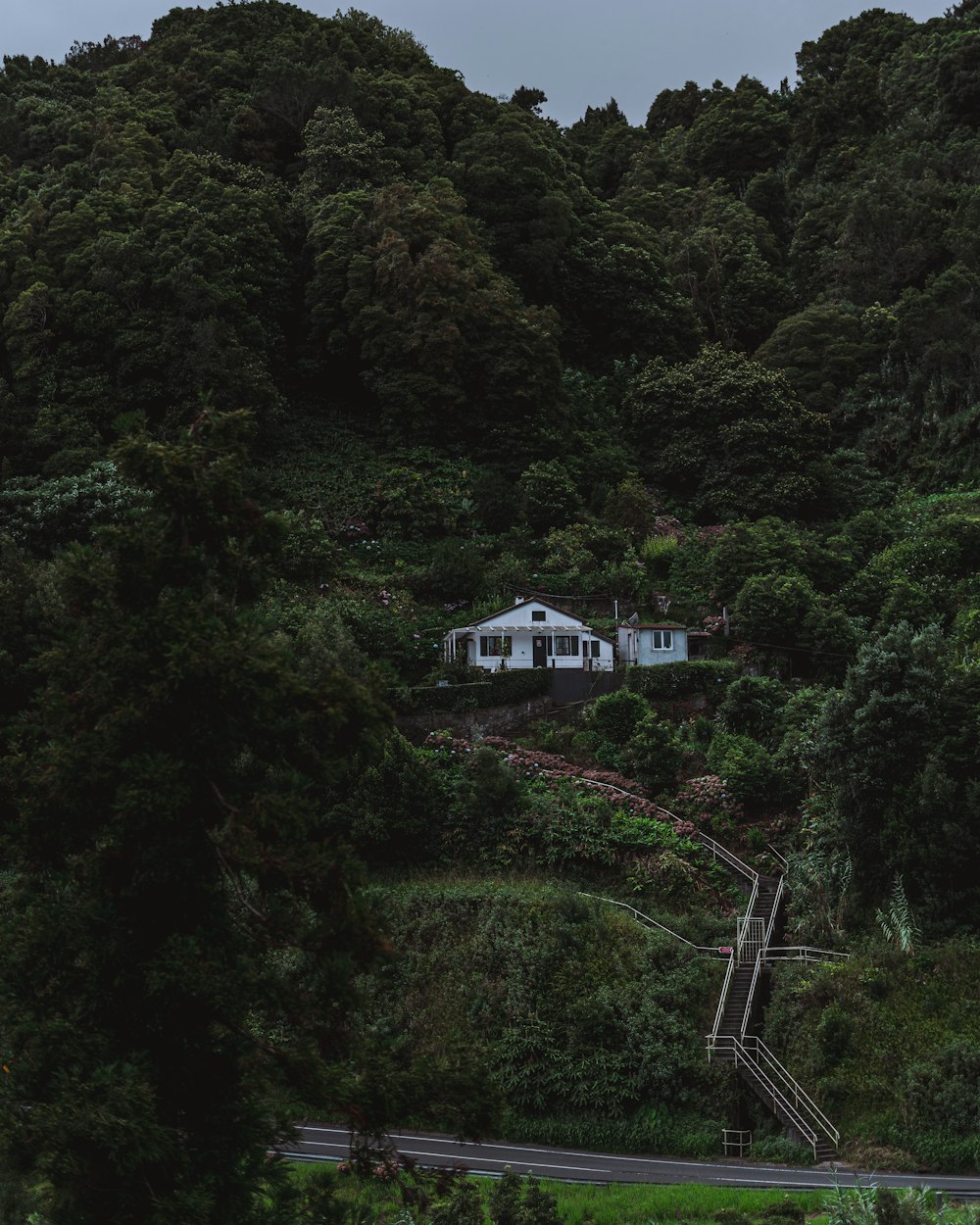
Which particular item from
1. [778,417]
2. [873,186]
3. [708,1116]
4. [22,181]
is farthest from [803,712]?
[22,181]

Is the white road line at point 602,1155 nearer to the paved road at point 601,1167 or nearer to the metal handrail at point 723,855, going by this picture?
the paved road at point 601,1167

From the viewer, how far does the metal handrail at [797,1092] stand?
2462cm

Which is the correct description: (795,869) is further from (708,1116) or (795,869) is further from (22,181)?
(22,181)

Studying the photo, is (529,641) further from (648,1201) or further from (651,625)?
(648,1201)

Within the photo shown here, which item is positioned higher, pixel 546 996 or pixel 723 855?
pixel 723 855

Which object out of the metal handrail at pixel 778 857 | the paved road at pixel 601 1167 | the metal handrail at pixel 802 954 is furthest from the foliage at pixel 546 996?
the metal handrail at pixel 778 857

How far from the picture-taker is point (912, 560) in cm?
4216

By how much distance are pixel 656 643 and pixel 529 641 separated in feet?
12.6

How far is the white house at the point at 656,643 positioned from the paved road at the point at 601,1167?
17.5 meters

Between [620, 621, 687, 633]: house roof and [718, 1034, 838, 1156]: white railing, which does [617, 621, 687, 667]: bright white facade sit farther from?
[718, 1034, 838, 1156]: white railing

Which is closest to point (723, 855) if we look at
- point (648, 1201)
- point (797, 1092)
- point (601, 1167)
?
point (797, 1092)

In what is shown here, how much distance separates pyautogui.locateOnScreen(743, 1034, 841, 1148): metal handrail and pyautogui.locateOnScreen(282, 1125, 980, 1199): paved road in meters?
1.04

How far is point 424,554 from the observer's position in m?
45.9

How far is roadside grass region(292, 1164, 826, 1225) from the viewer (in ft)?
68.0
